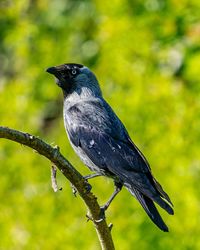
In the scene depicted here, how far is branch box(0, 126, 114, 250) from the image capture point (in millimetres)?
4988

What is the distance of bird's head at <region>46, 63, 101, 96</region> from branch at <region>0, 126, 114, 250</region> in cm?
173

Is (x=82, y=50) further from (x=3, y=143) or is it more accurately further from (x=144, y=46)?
(x=3, y=143)

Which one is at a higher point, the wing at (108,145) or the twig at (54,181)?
the wing at (108,145)

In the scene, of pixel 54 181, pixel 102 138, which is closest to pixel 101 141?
pixel 102 138

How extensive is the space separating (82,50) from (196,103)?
3478mm

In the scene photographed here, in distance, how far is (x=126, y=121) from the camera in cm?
814

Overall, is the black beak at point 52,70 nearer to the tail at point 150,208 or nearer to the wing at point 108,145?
the wing at point 108,145

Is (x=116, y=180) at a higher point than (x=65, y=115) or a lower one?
lower

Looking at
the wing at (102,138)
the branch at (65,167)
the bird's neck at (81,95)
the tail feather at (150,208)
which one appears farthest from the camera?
the bird's neck at (81,95)

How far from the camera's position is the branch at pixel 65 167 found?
4.99m

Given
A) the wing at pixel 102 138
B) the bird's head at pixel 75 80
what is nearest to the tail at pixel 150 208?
the wing at pixel 102 138

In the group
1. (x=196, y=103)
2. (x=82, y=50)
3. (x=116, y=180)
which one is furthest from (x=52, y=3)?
(x=116, y=180)

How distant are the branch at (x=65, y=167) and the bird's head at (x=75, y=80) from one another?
173cm

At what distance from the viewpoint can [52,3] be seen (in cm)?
1288
